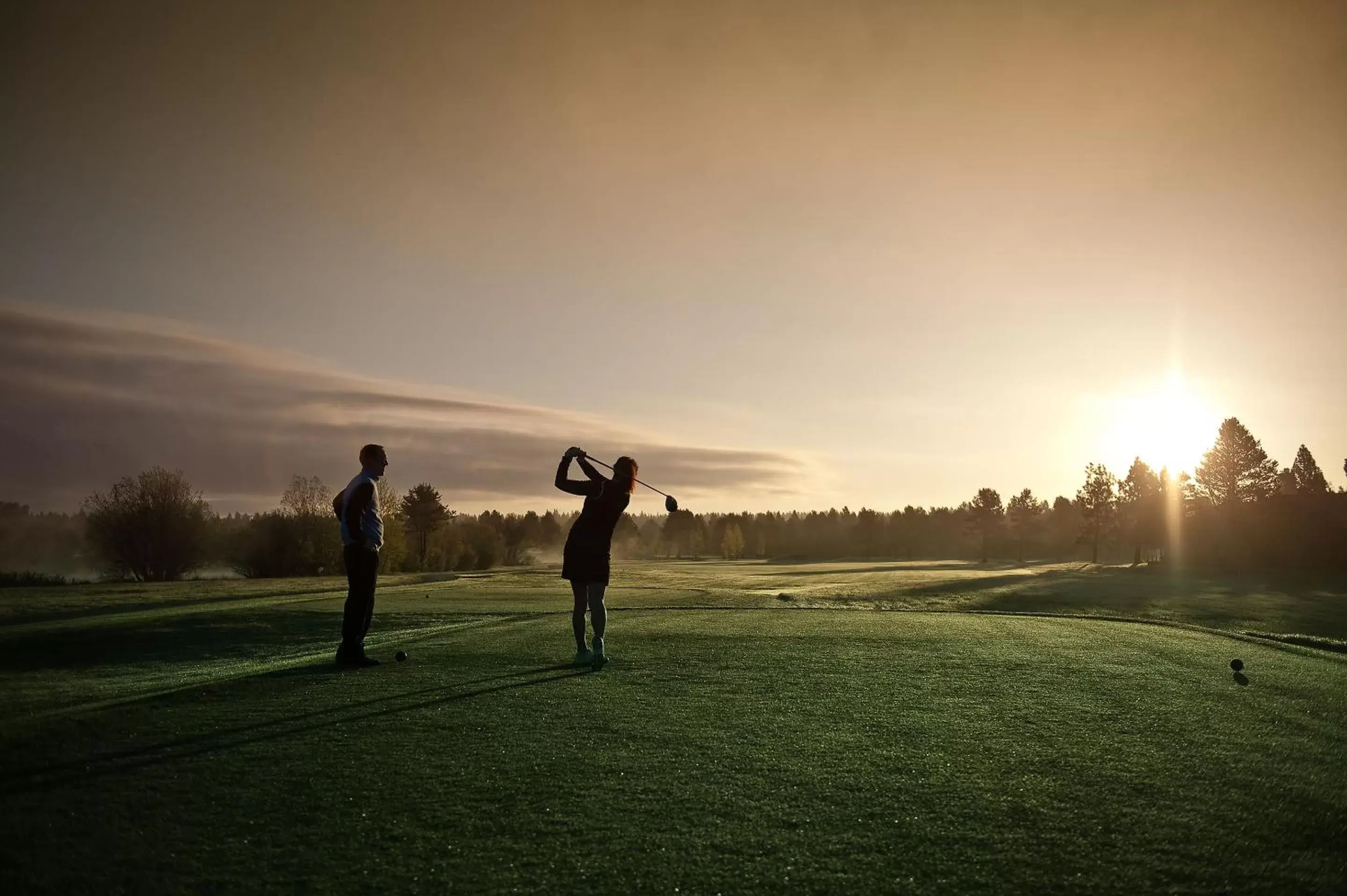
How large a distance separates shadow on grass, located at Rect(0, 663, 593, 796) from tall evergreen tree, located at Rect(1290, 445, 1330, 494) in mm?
92691

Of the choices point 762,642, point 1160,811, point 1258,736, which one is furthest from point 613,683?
point 1258,736

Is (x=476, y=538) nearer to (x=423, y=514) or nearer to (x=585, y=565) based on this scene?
(x=423, y=514)

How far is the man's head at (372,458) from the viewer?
35.4 feet

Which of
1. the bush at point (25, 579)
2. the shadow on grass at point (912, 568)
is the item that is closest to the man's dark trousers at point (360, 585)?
the bush at point (25, 579)

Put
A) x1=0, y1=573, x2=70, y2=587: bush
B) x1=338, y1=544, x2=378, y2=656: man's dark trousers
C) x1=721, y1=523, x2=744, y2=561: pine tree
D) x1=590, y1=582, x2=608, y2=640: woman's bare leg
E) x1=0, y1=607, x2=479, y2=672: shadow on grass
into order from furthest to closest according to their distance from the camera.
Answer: x1=721, y1=523, x2=744, y2=561: pine tree < x1=0, y1=573, x2=70, y2=587: bush < x1=0, y1=607, x2=479, y2=672: shadow on grass < x1=338, y1=544, x2=378, y2=656: man's dark trousers < x1=590, y1=582, x2=608, y2=640: woman's bare leg

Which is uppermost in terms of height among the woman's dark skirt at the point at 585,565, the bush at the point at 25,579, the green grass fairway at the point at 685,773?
the woman's dark skirt at the point at 585,565

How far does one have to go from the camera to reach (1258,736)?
6.47 meters

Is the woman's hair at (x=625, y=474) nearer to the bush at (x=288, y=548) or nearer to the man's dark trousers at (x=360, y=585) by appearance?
the man's dark trousers at (x=360, y=585)

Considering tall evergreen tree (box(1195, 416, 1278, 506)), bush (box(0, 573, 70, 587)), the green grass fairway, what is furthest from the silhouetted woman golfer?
tall evergreen tree (box(1195, 416, 1278, 506))

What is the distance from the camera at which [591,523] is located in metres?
10.6

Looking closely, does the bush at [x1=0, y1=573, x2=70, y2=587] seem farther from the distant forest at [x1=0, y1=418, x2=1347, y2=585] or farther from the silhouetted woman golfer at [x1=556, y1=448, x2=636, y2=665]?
the silhouetted woman golfer at [x1=556, y1=448, x2=636, y2=665]

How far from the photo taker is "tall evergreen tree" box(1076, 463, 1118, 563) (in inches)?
3925

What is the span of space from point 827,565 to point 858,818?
10049 centimetres

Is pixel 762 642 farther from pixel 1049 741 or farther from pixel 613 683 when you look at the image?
pixel 1049 741
